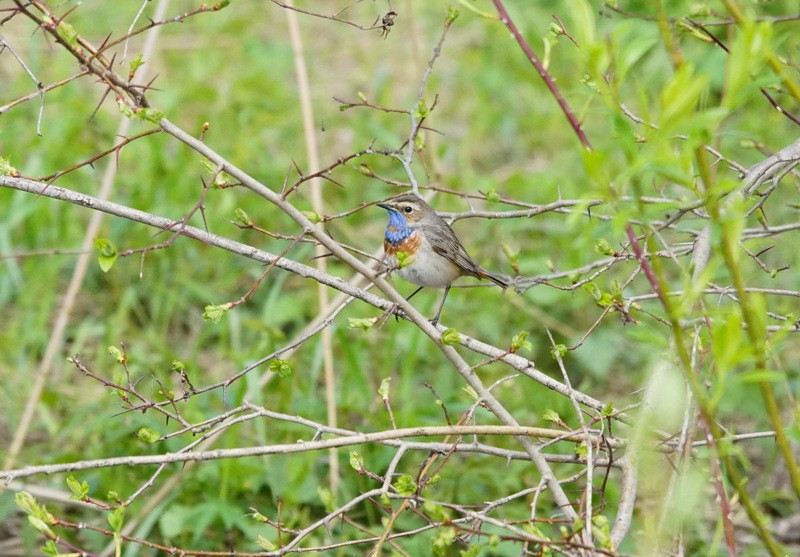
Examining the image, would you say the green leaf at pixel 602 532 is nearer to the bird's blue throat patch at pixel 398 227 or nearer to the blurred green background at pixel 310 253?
the blurred green background at pixel 310 253

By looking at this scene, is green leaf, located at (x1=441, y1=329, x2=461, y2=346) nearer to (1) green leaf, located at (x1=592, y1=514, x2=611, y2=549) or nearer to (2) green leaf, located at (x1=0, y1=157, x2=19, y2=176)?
A: (1) green leaf, located at (x1=592, y1=514, x2=611, y2=549)

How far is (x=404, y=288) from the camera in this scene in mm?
5711

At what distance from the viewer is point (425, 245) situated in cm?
454

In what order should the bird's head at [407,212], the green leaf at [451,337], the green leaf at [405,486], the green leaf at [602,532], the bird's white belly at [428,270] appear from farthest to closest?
1. the bird's head at [407,212]
2. the bird's white belly at [428,270]
3. the green leaf at [451,337]
4. the green leaf at [405,486]
5. the green leaf at [602,532]

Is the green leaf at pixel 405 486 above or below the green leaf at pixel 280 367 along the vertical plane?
below

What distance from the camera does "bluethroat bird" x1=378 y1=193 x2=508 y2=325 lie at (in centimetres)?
444

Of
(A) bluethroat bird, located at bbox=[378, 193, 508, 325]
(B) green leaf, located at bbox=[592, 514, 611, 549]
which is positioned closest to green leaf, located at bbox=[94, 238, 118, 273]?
(B) green leaf, located at bbox=[592, 514, 611, 549]

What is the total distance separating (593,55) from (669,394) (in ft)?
2.08

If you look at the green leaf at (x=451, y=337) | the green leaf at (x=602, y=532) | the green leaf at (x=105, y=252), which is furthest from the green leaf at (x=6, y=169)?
the green leaf at (x=602, y=532)

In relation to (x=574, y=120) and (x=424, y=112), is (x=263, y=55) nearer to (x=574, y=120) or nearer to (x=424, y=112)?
(x=424, y=112)

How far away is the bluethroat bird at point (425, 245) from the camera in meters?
4.44

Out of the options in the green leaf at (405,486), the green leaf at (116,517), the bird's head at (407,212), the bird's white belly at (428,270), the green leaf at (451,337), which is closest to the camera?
the green leaf at (116,517)

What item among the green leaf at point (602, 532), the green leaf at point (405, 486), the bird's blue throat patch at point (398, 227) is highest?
the bird's blue throat patch at point (398, 227)

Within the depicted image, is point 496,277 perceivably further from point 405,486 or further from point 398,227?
point 405,486
